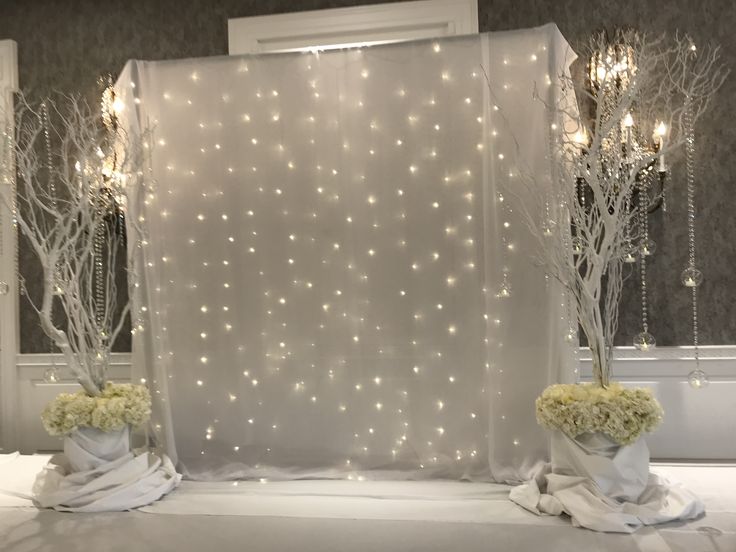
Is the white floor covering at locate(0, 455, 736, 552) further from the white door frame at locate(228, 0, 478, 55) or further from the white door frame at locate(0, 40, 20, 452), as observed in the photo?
the white door frame at locate(228, 0, 478, 55)

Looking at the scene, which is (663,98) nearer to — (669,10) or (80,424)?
(669,10)

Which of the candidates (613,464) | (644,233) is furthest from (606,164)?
(613,464)

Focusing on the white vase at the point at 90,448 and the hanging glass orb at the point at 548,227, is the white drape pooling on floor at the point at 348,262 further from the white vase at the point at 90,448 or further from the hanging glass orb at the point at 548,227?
the white vase at the point at 90,448

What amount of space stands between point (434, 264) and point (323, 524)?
130 centimetres

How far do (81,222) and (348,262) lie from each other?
149 centimetres

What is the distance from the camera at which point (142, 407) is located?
2912 millimetres

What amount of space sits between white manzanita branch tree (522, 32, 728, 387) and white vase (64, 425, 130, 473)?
2140 mm

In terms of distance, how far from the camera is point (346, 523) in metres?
2.53

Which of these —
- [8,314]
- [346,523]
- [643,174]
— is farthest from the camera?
[8,314]

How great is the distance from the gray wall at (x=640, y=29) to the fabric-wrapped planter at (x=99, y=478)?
916 mm

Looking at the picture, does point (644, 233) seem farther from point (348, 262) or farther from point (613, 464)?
point (348, 262)

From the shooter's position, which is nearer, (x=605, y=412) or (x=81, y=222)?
(x=605, y=412)

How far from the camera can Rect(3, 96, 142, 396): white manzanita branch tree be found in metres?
2.79

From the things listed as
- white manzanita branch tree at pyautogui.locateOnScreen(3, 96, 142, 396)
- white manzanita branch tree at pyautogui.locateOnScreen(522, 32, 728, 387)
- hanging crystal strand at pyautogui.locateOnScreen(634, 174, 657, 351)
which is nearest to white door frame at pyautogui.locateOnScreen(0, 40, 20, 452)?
white manzanita branch tree at pyautogui.locateOnScreen(3, 96, 142, 396)
